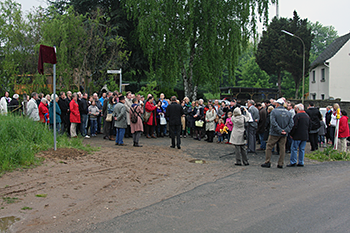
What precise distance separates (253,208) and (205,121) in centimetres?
1028

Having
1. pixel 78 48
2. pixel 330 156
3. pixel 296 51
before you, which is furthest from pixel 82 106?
pixel 296 51

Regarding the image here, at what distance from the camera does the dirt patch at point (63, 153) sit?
30.7 ft

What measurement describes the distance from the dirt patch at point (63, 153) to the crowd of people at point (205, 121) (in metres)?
1.71

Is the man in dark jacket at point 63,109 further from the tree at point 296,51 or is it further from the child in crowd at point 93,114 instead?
the tree at point 296,51

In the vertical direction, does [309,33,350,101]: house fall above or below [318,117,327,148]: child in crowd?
above

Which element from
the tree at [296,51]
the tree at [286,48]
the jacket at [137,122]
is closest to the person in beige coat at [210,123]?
the jacket at [137,122]

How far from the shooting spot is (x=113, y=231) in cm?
484

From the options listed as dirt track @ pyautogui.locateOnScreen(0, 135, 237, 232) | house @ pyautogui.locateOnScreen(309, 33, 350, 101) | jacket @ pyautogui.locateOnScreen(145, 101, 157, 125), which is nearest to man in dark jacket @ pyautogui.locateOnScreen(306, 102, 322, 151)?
dirt track @ pyautogui.locateOnScreen(0, 135, 237, 232)

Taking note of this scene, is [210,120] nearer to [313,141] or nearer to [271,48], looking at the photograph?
[313,141]

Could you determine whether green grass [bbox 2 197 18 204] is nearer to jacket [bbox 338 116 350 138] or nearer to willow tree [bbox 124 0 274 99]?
jacket [bbox 338 116 350 138]

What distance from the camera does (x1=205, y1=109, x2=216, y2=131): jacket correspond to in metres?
15.6

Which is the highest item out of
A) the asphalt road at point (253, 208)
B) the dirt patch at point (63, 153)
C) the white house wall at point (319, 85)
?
the white house wall at point (319, 85)

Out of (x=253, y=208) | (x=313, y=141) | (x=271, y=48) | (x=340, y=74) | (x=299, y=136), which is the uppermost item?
(x=271, y=48)

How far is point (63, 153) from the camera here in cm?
979
